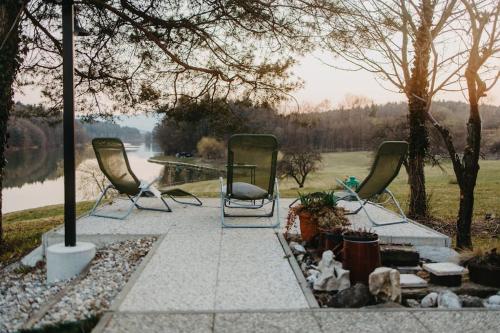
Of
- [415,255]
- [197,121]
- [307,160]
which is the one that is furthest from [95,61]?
[307,160]

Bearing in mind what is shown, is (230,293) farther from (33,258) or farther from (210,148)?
(210,148)

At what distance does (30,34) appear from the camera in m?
7.95

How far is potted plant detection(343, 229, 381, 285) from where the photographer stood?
367 cm

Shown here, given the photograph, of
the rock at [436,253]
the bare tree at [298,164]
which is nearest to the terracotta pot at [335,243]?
the rock at [436,253]

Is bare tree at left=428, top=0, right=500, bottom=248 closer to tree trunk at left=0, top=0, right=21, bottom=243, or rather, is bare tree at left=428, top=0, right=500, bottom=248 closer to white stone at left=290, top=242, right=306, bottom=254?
white stone at left=290, top=242, right=306, bottom=254

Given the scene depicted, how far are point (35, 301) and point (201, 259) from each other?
128cm

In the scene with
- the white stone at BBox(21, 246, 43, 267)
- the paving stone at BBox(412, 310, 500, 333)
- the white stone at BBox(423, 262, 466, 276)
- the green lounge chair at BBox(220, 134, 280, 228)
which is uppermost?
the green lounge chair at BBox(220, 134, 280, 228)

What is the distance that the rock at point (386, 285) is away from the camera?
10.9ft

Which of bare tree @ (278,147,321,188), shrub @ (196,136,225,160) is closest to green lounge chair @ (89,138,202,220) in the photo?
bare tree @ (278,147,321,188)

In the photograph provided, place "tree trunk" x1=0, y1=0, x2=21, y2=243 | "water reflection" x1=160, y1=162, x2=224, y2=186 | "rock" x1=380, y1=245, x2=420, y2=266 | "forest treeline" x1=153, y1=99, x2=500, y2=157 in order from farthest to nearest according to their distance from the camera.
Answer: "water reflection" x1=160, y1=162, x2=224, y2=186 < "forest treeline" x1=153, y1=99, x2=500, y2=157 < "tree trunk" x1=0, y1=0, x2=21, y2=243 < "rock" x1=380, y1=245, x2=420, y2=266

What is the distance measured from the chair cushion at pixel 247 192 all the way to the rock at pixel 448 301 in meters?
2.86

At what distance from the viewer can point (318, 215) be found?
482 centimetres

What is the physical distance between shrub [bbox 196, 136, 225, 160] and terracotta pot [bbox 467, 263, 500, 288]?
30.8 meters

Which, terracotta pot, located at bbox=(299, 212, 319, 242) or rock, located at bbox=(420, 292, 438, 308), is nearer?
rock, located at bbox=(420, 292, 438, 308)
